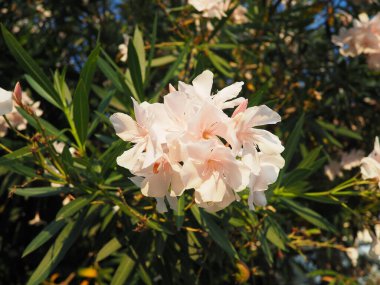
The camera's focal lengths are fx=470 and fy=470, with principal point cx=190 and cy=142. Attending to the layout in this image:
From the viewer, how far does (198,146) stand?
0.84 meters

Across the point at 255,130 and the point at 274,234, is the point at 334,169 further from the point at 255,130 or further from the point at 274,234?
the point at 255,130

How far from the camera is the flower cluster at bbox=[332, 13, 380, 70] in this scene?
6.73ft

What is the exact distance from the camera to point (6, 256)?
253cm

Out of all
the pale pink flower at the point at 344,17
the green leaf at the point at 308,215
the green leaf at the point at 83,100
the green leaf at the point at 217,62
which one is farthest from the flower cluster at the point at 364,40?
the green leaf at the point at 83,100

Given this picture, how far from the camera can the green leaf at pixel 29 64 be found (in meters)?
1.20

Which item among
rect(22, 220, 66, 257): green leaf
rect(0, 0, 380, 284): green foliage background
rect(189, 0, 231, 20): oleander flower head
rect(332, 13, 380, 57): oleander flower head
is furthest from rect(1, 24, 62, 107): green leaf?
rect(332, 13, 380, 57): oleander flower head

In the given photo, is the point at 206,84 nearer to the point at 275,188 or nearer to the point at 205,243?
the point at 275,188

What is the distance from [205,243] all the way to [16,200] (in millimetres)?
1111

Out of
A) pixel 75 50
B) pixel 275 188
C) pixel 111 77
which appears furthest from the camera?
pixel 75 50

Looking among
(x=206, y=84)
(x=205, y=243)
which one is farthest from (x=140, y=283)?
(x=206, y=84)

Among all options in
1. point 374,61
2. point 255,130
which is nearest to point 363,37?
point 374,61

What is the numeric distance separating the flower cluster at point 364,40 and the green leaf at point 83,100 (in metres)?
1.32

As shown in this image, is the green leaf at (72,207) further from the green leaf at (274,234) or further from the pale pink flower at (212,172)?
the green leaf at (274,234)

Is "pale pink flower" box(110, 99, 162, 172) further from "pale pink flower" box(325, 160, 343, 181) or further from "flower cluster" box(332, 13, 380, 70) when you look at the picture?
"pale pink flower" box(325, 160, 343, 181)
